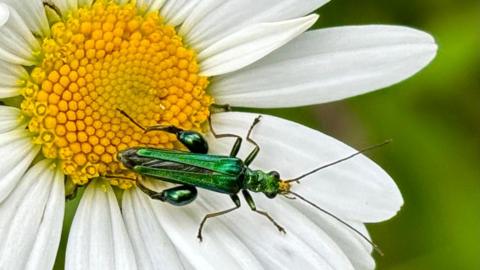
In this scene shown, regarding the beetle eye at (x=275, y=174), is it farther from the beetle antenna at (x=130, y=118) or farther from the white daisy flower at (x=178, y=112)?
the beetle antenna at (x=130, y=118)

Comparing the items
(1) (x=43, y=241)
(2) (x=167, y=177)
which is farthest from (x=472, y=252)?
(1) (x=43, y=241)

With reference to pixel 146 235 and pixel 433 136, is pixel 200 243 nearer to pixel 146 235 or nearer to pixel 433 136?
pixel 146 235

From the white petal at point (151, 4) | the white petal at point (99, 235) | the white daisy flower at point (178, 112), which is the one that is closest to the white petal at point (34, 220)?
the white daisy flower at point (178, 112)

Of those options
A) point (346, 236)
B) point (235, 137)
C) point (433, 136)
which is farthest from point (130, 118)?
point (433, 136)

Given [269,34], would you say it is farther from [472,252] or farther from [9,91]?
[472,252]

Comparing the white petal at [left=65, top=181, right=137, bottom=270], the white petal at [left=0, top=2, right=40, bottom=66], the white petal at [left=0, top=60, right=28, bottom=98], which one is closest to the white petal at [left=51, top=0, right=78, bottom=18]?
the white petal at [left=0, top=2, right=40, bottom=66]
